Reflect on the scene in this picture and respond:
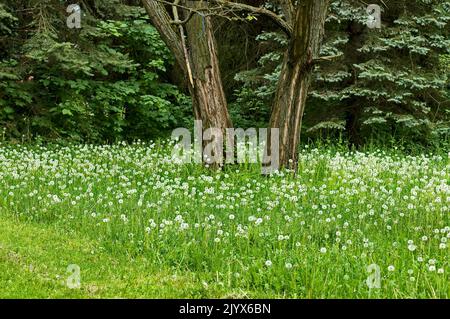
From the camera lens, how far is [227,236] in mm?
6363

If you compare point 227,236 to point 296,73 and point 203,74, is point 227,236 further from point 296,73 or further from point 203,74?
point 203,74

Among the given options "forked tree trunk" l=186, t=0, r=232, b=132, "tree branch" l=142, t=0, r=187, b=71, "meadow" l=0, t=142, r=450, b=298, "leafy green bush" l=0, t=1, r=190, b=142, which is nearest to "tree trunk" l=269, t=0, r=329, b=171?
"meadow" l=0, t=142, r=450, b=298

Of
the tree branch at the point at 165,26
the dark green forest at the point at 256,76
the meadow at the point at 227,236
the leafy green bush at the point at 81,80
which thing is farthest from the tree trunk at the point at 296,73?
the leafy green bush at the point at 81,80

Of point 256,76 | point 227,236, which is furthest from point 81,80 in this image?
point 227,236

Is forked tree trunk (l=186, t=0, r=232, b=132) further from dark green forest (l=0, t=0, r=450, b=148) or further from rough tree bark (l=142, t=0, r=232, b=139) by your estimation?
dark green forest (l=0, t=0, r=450, b=148)

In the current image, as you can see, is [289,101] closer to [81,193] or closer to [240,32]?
[81,193]

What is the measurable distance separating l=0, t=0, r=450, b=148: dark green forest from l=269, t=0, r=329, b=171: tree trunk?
2.96 m

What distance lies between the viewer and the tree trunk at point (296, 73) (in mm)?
9625

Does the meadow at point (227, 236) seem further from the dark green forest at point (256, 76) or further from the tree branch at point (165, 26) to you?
the dark green forest at point (256, 76)

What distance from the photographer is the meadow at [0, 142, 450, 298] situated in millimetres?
5109

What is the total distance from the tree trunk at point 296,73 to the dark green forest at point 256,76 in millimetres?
2960

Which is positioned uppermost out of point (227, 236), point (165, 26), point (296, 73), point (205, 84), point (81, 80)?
point (165, 26)

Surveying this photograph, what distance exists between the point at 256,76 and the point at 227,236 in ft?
30.3

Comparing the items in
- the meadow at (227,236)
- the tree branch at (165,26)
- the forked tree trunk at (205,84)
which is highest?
the tree branch at (165,26)
